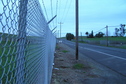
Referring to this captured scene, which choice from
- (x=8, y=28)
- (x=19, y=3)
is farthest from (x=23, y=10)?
(x=8, y=28)

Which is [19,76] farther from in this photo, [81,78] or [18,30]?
[81,78]

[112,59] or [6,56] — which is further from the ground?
[6,56]

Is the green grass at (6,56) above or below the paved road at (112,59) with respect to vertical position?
above

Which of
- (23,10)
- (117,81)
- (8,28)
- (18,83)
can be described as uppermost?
(23,10)

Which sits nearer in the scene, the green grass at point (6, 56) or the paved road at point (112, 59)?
the green grass at point (6, 56)

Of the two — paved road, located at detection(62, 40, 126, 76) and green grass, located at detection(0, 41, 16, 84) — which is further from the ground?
green grass, located at detection(0, 41, 16, 84)

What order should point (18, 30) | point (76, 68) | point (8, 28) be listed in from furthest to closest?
1. point (76, 68)
2. point (18, 30)
3. point (8, 28)

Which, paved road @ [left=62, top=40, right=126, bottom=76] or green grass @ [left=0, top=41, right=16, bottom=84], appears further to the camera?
paved road @ [left=62, top=40, right=126, bottom=76]

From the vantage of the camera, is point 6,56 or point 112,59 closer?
point 6,56

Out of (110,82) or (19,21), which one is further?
(110,82)

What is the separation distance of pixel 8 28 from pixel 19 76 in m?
0.50

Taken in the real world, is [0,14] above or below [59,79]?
above

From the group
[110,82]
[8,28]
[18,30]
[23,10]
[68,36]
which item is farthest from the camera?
[68,36]

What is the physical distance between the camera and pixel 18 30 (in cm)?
141
